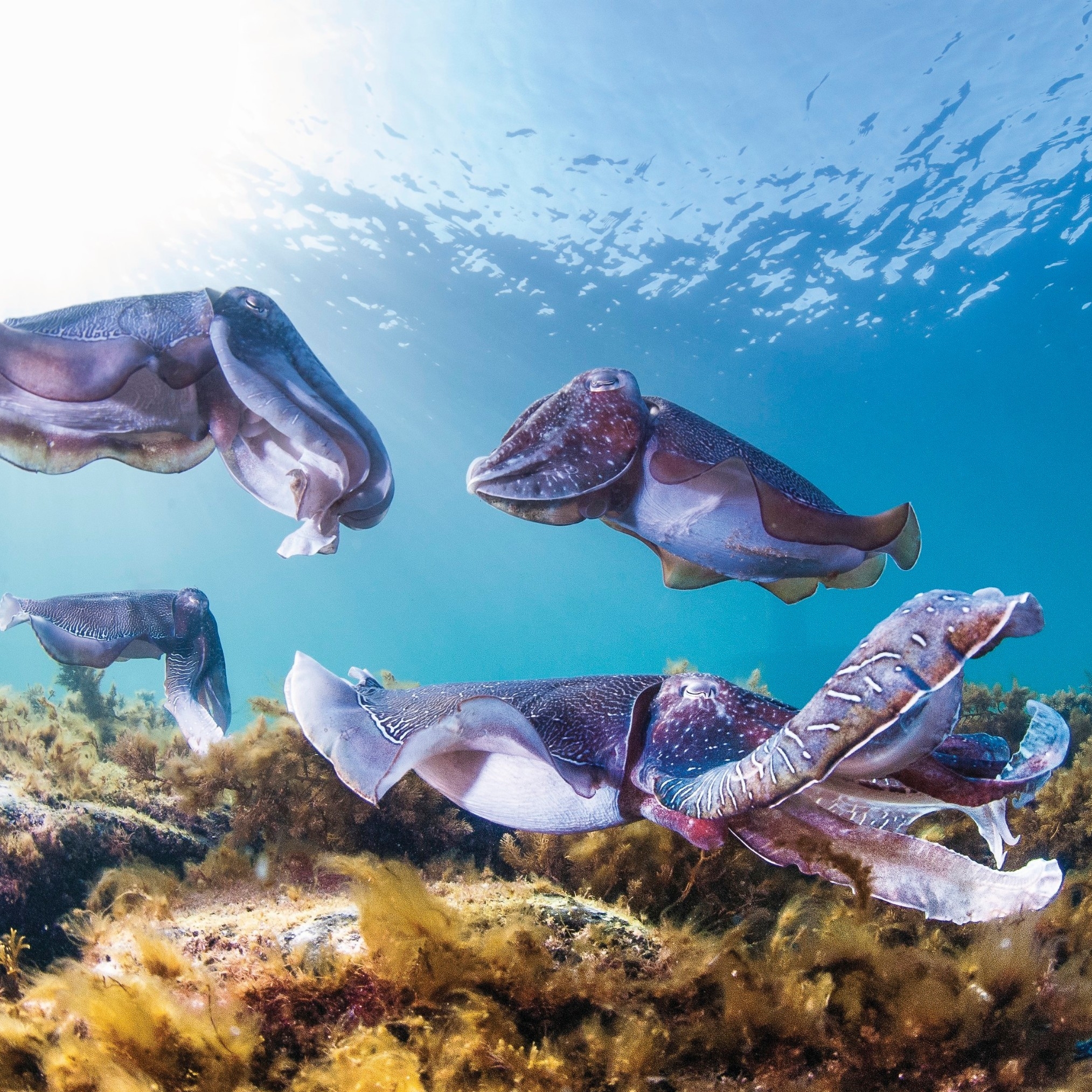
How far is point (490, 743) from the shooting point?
5.58 feet

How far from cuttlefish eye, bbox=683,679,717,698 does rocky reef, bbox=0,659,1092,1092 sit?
60cm

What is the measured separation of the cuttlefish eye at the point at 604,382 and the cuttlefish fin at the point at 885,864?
1.57 meters

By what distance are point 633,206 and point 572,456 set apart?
23118 mm

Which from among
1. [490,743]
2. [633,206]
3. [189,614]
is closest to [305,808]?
[189,614]

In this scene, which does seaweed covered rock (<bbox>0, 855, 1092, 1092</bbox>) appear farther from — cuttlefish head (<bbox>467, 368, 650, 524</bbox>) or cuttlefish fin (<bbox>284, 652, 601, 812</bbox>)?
cuttlefish head (<bbox>467, 368, 650, 524</bbox>)

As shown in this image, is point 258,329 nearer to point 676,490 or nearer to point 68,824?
point 676,490

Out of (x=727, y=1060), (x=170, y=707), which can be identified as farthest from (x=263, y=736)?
(x=727, y=1060)

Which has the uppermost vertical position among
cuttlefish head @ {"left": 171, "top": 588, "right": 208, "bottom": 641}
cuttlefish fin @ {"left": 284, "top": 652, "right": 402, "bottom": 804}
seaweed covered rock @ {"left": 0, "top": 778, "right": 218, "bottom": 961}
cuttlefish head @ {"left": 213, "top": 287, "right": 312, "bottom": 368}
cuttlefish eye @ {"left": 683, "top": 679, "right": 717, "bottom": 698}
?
cuttlefish head @ {"left": 213, "top": 287, "right": 312, "bottom": 368}

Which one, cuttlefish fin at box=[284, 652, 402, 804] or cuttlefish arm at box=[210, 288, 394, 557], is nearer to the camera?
cuttlefish fin at box=[284, 652, 402, 804]

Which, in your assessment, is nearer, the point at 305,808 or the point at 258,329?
the point at 258,329

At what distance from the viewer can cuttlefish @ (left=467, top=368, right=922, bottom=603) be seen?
85.0 inches

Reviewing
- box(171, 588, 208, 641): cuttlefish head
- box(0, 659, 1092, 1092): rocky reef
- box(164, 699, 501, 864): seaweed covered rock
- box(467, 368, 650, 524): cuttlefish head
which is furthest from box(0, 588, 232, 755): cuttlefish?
box(467, 368, 650, 524): cuttlefish head

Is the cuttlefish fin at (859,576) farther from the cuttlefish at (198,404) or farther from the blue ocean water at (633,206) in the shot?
the blue ocean water at (633,206)

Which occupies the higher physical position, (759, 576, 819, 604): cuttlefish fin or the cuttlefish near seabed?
(759, 576, 819, 604): cuttlefish fin
